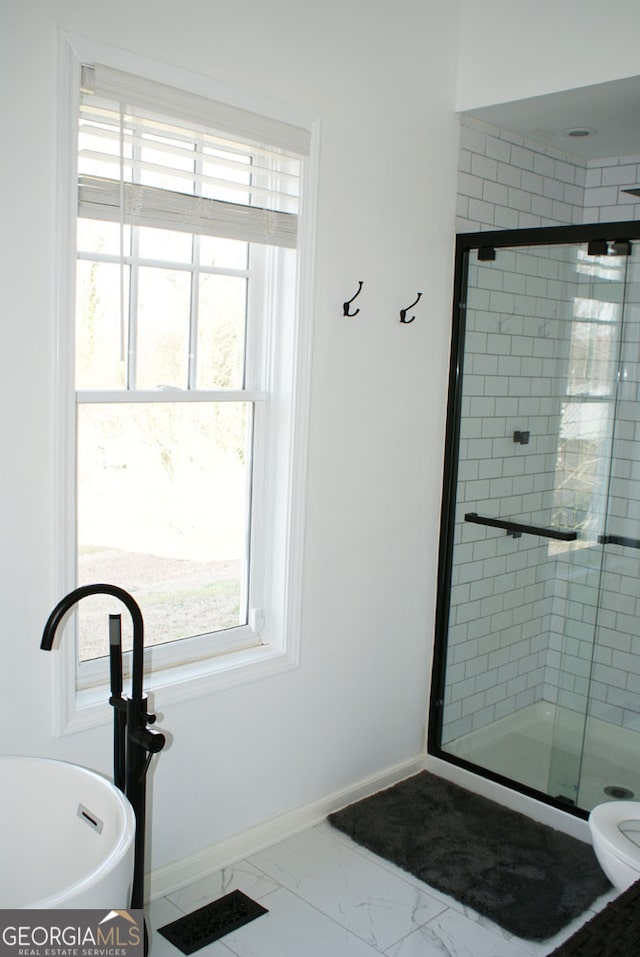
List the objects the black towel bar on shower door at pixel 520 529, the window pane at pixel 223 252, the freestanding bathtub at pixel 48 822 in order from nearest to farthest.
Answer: the freestanding bathtub at pixel 48 822
the window pane at pixel 223 252
the black towel bar on shower door at pixel 520 529

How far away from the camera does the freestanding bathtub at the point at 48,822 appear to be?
173 centimetres

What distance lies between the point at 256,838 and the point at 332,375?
1.62 metres

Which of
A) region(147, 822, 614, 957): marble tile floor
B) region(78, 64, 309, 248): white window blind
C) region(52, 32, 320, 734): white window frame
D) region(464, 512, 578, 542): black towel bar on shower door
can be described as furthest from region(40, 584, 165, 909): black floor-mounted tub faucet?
region(464, 512, 578, 542): black towel bar on shower door

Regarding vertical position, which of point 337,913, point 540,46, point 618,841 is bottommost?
point 337,913

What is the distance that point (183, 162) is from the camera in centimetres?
260

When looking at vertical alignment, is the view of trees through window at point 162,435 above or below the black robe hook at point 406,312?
below

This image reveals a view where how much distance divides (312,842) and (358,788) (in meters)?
0.36

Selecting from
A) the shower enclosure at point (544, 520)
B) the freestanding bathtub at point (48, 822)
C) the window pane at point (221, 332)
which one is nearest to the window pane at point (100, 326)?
the window pane at point (221, 332)

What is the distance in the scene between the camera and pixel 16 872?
1811mm

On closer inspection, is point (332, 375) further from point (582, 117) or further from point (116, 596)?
point (582, 117)

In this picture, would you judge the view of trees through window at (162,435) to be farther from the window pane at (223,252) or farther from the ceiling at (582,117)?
the ceiling at (582,117)

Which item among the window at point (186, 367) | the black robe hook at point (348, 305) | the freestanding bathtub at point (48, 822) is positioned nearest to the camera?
the freestanding bathtub at point (48, 822)

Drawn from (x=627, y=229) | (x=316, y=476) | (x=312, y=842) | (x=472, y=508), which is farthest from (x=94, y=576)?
(x=627, y=229)

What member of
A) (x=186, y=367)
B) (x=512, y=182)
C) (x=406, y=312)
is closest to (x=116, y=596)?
(x=186, y=367)
